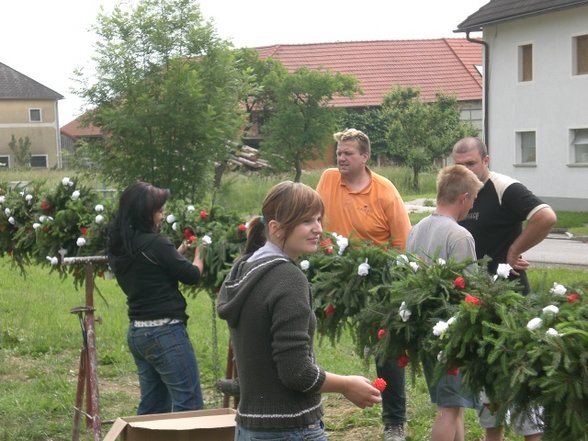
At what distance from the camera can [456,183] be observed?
5.44 metres

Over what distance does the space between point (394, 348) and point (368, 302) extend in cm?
40

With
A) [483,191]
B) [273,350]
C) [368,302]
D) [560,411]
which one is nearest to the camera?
[273,350]

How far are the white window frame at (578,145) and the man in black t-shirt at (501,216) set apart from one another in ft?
85.3

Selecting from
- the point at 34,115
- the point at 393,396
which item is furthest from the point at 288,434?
the point at 34,115

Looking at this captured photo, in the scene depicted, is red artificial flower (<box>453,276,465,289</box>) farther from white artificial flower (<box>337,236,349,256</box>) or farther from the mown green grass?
white artificial flower (<box>337,236,349,256</box>)

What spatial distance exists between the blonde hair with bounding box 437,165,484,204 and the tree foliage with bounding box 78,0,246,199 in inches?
738

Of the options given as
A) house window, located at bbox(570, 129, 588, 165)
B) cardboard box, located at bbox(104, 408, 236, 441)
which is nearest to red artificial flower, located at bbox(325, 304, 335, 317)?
cardboard box, located at bbox(104, 408, 236, 441)

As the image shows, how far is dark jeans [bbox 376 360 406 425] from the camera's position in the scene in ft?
21.4

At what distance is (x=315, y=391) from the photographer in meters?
3.52

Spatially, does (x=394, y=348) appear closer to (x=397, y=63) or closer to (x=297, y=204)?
(x=297, y=204)

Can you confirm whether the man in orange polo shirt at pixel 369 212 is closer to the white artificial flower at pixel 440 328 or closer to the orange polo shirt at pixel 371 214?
the orange polo shirt at pixel 371 214

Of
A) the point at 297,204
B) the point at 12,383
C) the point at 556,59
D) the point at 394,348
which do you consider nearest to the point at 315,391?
the point at 297,204

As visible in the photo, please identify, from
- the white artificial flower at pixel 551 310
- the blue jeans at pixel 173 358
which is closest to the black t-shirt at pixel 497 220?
the blue jeans at pixel 173 358

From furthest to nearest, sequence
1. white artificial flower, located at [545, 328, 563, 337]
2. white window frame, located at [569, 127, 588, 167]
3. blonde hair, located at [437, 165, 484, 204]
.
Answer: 1. white window frame, located at [569, 127, 588, 167]
2. blonde hair, located at [437, 165, 484, 204]
3. white artificial flower, located at [545, 328, 563, 337]
